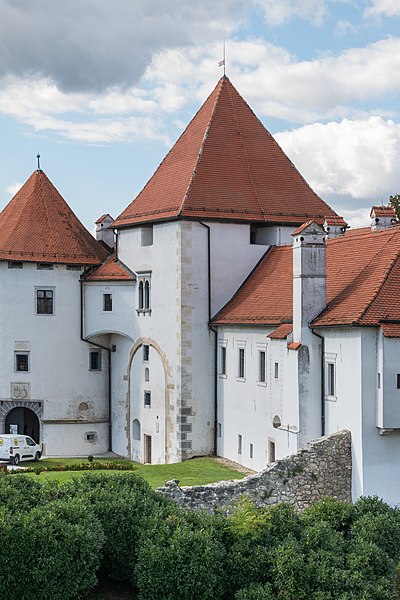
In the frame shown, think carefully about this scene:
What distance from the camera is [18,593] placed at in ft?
63.5

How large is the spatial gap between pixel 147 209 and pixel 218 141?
14.4 ft

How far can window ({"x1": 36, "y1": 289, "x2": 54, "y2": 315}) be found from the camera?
45.6 meters

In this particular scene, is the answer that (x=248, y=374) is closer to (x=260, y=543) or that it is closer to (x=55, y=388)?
(x=55, y=388)

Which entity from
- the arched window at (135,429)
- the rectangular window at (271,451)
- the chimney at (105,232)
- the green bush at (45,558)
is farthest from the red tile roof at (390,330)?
the chimney at (105,232)

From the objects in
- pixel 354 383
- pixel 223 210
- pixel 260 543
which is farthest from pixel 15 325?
pixel 260 543

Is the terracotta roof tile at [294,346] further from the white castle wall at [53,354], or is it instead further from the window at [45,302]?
the window at [45,302]

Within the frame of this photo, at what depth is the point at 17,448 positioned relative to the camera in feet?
138

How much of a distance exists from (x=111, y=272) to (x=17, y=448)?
9.10 meters

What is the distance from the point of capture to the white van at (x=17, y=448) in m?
41.6

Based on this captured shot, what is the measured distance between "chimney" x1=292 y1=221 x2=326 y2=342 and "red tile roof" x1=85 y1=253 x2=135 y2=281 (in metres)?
14.1

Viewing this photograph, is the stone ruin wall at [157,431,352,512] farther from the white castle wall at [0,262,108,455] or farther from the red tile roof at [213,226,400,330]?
the white castle wall at [0,262,108,455]

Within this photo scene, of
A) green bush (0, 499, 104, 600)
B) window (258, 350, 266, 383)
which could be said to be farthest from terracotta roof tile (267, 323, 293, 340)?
green bush (0, 499, 104, 600)

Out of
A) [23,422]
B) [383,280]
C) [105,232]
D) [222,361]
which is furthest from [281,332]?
[105,232]

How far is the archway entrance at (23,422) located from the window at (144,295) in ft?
26.4
